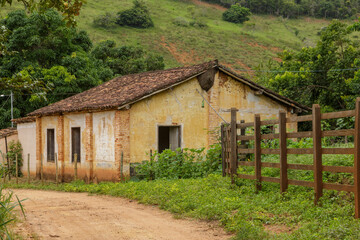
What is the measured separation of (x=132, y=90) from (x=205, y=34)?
54.7 meters

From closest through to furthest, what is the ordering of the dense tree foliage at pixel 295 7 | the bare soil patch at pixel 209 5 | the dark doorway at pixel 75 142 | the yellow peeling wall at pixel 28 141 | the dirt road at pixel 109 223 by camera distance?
the dirt road at pixel 109 223 < the dark doorway at pixel 75 142 < the yellow peeling wall at pixel 28 141 < the dense tree foliage at pixel 295 7 < the bare soil patch at pixel 209 5

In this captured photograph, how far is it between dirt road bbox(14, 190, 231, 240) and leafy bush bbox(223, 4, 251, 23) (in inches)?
2944

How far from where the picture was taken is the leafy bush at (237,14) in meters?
83.2

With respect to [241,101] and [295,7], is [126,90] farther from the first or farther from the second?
[295,7]

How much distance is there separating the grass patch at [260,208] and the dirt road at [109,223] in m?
0.34

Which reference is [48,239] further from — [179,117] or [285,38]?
[285,38]

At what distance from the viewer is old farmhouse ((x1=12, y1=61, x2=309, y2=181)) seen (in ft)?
59.2

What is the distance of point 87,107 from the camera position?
19.1 metres

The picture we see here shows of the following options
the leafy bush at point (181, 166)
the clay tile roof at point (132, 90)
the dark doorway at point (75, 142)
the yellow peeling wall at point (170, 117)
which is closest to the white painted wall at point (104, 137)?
the clay tile roof at point (132, 90)

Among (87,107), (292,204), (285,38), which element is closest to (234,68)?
(285,38)

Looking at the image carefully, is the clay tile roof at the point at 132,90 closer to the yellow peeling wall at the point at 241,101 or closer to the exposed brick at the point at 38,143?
the yellow peeling wall at the point at 241,101

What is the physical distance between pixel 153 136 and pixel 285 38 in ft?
209

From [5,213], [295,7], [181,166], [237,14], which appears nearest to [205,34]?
[237,14]

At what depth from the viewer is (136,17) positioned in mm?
69125
